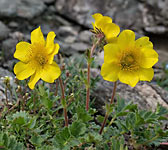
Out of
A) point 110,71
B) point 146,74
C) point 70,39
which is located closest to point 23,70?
point 110,71

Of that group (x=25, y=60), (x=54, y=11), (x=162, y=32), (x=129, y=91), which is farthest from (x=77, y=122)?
(x=54, y=11)

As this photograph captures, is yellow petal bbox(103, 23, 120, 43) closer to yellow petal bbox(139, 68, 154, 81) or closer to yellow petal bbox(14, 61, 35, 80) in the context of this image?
yellow petal bbox(139, 68, 154, 81)

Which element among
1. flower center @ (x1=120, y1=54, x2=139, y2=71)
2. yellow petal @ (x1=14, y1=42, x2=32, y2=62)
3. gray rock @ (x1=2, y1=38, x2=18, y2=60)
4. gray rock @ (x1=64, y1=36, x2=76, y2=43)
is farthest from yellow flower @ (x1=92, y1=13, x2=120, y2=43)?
gray rock @ (x1=64, y1=36, x2=76, y2=43)

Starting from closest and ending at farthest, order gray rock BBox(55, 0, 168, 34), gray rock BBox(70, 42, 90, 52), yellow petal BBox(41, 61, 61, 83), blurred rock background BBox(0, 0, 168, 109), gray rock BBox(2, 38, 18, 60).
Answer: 1. yellow petal BBox(41, 61, 61, 83)
2. gray rock BBox(2, 38, 18, 60)
3. gray rock BBox(70, 42, 90, 52)
4. blurred rock background BBox(0, 0, 168, 109)
5. gray rock BBox(55, 0, 168, 34)

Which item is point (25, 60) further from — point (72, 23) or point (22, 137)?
point (72, 23)

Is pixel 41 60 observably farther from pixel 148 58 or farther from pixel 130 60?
pixel 148 58

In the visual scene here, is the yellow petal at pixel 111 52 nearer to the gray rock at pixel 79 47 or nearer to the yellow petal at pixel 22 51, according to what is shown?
the yellow petal at pixel 22 51
